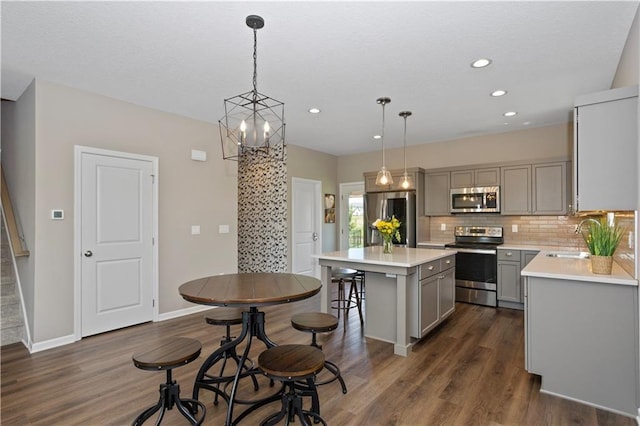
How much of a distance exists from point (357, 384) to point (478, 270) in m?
3.22

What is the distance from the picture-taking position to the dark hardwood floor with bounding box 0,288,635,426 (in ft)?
7.25

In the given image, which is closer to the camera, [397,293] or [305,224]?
[397,293]

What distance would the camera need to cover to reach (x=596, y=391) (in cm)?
233

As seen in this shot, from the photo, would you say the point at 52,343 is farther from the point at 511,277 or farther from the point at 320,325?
the point at 511,277

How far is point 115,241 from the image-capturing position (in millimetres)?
3865

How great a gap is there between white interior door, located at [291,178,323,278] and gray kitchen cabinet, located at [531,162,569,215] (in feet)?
12.5

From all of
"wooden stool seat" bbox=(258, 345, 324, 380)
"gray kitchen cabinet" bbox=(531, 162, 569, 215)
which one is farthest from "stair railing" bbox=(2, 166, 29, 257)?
"gray kitchen cabinet" bbox=(531, 162, 569, 215)

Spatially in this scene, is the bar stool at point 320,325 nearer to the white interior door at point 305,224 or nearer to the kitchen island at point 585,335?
the kitchen island at point 585,335

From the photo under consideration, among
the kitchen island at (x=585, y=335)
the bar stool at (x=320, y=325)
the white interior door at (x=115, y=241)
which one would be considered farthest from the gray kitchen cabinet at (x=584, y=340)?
the white interior door at (x=115, y=241)

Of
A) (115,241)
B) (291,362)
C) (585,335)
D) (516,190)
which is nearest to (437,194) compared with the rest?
(516,190)

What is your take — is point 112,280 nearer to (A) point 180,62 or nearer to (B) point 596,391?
(A) point 180,62

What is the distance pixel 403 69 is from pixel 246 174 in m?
4.19

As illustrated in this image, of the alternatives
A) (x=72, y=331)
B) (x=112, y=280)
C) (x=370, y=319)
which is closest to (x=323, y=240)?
(x=370, y=319)

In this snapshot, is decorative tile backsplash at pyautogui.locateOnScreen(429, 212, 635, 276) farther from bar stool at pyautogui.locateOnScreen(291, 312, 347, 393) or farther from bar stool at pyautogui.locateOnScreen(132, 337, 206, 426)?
bar stool at pyautogui.locateOnScreen(132, 337, 206, 426)
